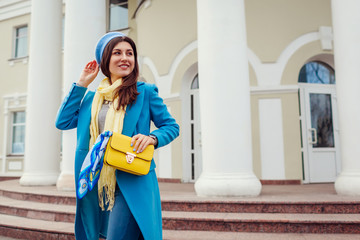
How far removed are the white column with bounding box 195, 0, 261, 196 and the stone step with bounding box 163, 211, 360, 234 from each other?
0.80 meters

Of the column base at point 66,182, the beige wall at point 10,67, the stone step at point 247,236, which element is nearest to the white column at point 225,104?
the stone step at point 247,236

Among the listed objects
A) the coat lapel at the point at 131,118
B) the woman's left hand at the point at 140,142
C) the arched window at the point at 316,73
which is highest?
the arched window at the point at 316,73

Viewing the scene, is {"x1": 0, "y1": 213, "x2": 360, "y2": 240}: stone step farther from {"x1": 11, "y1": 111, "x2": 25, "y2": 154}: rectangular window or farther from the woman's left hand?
{"x1": 11, "y1": 111, "x2": 25, "y2": 154}: rectangular window

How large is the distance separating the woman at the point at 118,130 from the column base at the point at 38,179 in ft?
23.0

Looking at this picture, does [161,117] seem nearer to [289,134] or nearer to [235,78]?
[235,78]

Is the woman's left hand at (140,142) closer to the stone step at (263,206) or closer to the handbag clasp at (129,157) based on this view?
the handbag clasp at (129,157)

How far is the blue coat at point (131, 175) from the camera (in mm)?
1686

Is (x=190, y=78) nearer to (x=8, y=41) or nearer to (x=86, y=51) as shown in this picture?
(x=86, y=51)

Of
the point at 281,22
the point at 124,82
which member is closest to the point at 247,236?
the point at 124,82

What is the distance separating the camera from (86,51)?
6824mm

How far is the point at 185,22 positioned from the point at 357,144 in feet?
18.0

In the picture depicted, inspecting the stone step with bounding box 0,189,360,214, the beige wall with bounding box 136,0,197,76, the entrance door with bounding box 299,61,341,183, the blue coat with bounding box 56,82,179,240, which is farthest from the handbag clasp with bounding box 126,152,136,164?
the beige wall with bounding box 136,0,197,76

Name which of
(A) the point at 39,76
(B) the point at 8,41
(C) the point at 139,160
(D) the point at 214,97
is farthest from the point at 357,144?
(B) the point at 8,41

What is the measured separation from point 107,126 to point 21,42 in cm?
1450
